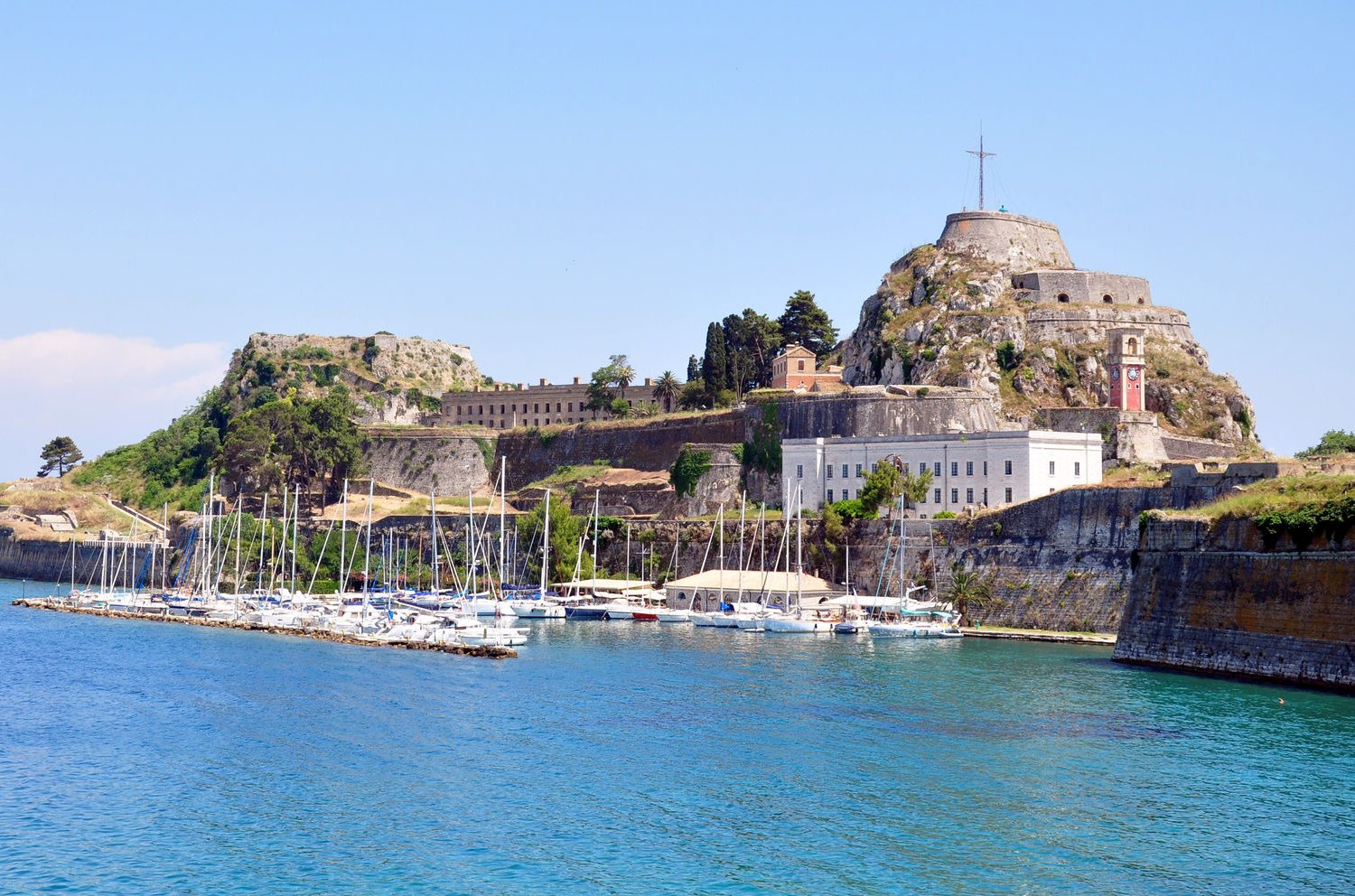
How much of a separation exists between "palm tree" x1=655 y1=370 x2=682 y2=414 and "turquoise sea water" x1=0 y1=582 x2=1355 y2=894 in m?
52.7

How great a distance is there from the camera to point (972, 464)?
→ 7525 centimetres

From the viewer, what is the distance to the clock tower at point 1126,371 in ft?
276

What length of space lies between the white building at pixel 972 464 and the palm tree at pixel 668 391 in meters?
26.5

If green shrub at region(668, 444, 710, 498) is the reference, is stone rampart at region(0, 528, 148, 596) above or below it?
below

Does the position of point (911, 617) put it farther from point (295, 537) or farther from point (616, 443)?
point (616, 443)

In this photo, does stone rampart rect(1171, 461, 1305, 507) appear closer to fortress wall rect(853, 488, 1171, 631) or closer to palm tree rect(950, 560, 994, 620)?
fortress wall rect(853, 488, 1171, 631)

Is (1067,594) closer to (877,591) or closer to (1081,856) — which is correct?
(877,591)

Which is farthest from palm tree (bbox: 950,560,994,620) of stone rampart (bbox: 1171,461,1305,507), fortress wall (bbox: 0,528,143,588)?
fortress wall (bbox: 0,528,143,588)

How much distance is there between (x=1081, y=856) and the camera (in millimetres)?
29047

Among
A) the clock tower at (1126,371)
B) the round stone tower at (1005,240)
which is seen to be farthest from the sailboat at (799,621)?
the round stone tower at (1005,240)

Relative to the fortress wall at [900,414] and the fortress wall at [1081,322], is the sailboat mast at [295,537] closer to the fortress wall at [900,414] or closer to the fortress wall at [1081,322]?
the fortress wall at [900,414]

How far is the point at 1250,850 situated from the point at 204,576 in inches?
2573

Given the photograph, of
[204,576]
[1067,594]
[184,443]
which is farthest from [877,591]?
[184,443]

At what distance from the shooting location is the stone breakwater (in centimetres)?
5847
